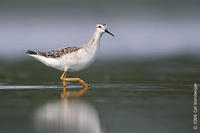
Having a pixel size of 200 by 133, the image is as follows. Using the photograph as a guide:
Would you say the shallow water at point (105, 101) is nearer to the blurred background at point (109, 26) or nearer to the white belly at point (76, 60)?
the white belly at point (76, 60)

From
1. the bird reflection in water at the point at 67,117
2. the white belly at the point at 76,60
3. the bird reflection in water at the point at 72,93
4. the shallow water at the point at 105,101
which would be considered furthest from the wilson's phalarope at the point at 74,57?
the bird reflection in water at the point at 67,117

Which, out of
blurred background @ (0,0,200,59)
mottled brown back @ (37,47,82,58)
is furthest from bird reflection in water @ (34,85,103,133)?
blurred background @ (0,0,200,59)

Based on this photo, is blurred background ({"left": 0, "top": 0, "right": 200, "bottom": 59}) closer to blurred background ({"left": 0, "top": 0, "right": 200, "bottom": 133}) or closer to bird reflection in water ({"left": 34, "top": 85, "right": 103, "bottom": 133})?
blurred background ({"left": 0, "top": 0, "right": 200, "bottom": 133})

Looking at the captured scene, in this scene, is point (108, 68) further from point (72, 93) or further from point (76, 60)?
point (72, 93)

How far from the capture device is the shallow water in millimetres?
10695

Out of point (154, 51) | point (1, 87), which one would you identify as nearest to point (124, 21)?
point (154, 51)

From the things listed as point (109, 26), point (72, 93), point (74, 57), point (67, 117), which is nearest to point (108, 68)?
point (74, 57)

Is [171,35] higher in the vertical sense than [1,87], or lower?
higher

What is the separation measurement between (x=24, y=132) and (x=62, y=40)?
1773cm

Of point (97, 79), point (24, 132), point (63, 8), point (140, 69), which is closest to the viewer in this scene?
point (24, 132)

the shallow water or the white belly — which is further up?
the white belly

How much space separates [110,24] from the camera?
3169 centimetres

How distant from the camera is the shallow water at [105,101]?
35.1 ft

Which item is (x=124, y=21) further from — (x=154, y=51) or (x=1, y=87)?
(x=1, y=87)
